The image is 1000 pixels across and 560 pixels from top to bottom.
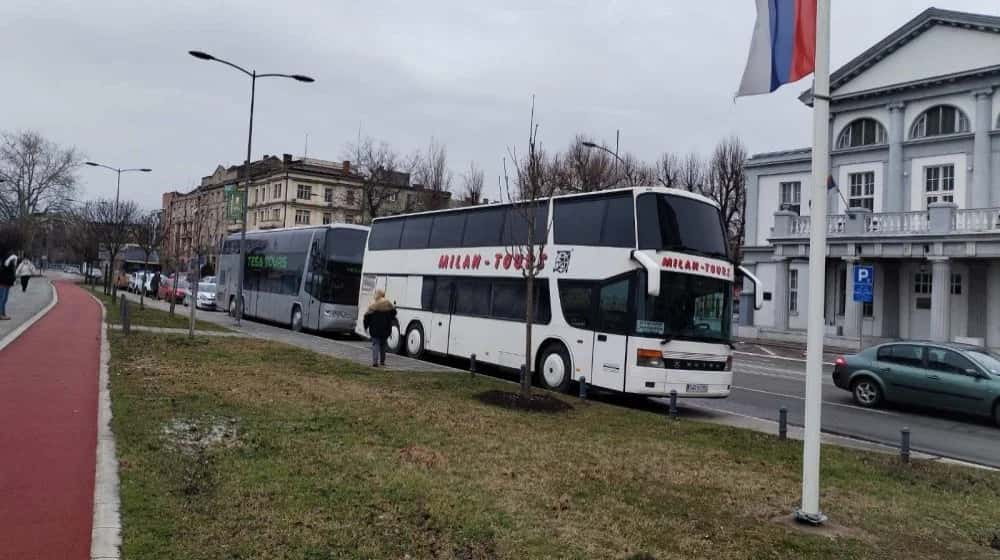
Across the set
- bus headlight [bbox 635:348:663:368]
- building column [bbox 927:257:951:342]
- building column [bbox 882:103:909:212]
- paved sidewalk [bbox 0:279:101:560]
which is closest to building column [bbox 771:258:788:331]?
building column [bbox 882:103:909:212]

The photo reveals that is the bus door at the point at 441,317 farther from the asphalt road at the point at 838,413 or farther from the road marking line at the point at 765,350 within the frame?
the road marking line at the point at 765,350

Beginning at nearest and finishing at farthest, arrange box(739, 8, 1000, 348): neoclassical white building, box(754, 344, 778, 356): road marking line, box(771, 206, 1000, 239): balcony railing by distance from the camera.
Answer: box(771, 206, 1000, 239): balcony railing < box(754, 344, 778, 356): road marking line < box(739, 8, 1000, 348): neoclassical white building

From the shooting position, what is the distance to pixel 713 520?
614cm

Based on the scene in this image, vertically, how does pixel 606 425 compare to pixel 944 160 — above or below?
below

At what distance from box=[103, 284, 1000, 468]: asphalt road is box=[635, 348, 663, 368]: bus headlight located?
1.44 metres

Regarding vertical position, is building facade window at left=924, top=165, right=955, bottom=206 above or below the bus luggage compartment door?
above

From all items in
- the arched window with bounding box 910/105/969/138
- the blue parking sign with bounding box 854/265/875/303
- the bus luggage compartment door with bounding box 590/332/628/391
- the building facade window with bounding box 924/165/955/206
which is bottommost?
the bus luggage compartment door with bounding box 590/332/628/391

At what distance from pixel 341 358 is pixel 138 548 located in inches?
502

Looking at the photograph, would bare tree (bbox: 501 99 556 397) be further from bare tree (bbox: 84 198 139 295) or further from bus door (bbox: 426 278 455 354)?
bare tree (bbox: 84 198 139 295)

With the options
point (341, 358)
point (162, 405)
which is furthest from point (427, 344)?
point (162, 405)

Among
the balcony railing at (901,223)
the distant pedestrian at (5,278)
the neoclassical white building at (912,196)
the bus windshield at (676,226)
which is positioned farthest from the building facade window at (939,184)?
the distant pedestrian at (5,278)

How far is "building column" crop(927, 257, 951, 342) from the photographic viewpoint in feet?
96.6

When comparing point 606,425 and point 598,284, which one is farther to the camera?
point 598,284

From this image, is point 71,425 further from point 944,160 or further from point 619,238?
point 944,160
